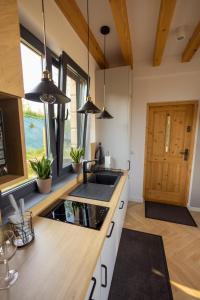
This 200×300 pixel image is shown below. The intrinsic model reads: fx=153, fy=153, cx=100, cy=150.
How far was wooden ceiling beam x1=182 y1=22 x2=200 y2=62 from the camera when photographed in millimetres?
1991

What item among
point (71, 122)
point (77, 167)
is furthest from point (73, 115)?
point (77, 167)

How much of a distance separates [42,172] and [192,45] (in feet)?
8.80

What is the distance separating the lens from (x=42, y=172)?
55.9 inches

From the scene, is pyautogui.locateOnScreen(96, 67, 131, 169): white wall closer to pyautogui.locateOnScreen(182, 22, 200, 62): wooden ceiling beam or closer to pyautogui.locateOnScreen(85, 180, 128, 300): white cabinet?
pyautogui.locateOnScreen(182, 22, 200, 62): wooden ceiling beam

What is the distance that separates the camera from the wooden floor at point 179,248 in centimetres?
157

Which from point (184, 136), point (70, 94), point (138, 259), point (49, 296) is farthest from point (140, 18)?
point (138, 259)

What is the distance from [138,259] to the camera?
1.90 metres

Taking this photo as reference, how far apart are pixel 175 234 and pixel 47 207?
2088 mm

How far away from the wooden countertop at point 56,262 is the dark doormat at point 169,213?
2.14 meters

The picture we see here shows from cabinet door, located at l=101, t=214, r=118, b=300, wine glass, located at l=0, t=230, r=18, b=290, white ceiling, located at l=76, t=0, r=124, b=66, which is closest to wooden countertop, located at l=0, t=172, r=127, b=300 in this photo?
wine glass, located at l=0, t=230, r=18, b=290

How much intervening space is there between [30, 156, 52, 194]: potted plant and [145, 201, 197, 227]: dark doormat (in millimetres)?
2156

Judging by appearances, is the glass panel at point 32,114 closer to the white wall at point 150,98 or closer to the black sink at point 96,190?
the black sink at point 96,190

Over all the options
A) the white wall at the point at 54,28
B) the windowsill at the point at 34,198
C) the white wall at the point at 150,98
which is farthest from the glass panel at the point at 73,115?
the white wall at the point at 150,98

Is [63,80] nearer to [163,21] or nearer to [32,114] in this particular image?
[32,114]
